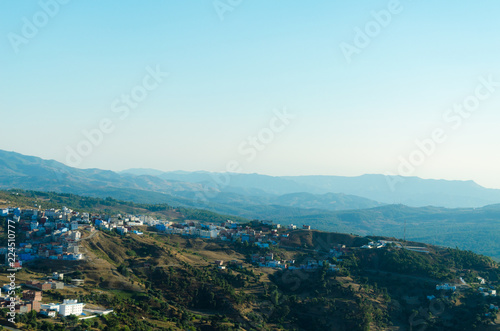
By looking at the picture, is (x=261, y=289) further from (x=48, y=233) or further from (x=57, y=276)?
(x=48, y=233)

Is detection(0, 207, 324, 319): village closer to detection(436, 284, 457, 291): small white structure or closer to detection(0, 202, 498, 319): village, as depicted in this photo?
detection(0, 202, 498, 319): village

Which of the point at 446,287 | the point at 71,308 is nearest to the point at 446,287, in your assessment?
the point at 446,287

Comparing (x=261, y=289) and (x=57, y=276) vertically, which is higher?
(x=57, y=276)

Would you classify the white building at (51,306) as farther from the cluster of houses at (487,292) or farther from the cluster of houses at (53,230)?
the cluster of houses at (487,292)

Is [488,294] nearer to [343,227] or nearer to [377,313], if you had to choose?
[377,313]

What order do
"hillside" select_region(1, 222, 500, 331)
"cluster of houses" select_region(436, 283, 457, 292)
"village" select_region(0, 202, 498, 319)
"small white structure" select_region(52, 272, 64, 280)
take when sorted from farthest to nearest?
"cluster of houses" select_region(436, 283, 457, 292) < "small white structure" select_region(52, 272, 64, 280) < "hillside" select_region(1, 222, 500, 331) < "village" select_region(0, 202, 498, 319)

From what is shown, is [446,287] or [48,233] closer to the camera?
[446,287]

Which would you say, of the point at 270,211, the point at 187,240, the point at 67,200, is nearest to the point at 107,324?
the point at 187,240

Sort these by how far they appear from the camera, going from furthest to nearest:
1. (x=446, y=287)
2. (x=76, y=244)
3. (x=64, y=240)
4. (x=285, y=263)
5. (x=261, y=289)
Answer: (x=285, y=263)
(x=64, y=240)
(x=76, y=244)
(x=446, y=287)
(x=261, y=289)

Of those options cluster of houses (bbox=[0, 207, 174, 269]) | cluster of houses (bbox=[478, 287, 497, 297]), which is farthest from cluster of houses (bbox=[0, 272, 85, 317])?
cluster of houses (bbox=[478, 287, 497, 297])
